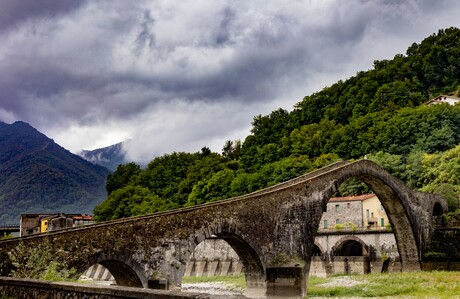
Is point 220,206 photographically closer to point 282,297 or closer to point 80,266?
point 282,297

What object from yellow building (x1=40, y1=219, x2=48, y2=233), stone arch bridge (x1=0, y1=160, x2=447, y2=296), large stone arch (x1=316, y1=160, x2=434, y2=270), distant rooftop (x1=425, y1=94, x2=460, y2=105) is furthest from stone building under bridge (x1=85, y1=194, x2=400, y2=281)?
distant rooftop (x1=425, y1=94, x2=460, y2=105)

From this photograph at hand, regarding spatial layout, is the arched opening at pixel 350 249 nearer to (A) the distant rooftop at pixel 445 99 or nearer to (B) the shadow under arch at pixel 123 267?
(B) the shadow under arch at pixel 123 267

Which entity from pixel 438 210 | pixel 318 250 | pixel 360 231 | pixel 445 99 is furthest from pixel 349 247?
pixel 445 99

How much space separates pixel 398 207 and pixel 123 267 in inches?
1070

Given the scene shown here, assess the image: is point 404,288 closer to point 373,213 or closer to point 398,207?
point 398,207

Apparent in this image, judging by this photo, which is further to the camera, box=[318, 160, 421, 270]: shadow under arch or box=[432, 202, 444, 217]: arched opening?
box=[432, 202, 444, 217]: arched opening

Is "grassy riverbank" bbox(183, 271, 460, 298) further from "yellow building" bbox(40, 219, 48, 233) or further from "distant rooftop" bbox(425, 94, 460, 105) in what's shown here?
"distant rooftop" bbox(425, 94, 460, 105)

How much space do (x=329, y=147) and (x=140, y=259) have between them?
63.7m

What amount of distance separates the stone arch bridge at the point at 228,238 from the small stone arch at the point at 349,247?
15.3 meters

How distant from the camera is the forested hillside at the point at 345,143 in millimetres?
68312

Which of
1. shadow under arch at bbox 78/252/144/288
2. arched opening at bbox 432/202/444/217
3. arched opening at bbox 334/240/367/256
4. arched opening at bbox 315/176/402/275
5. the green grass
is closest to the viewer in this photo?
shadow under arch at bbox 78/252/144/288

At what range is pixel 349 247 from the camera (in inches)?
2170

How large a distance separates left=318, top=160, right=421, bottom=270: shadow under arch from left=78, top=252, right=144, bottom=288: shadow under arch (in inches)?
740

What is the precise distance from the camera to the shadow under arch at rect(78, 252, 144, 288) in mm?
18578
